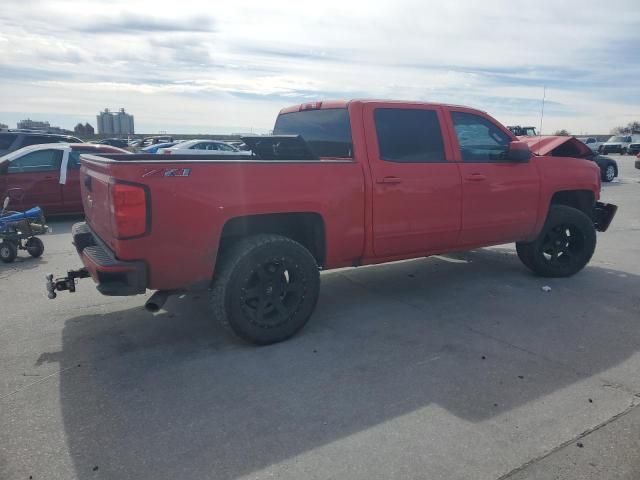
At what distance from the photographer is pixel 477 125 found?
548 cm

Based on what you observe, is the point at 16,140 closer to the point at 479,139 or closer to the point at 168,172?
the point at 168,172

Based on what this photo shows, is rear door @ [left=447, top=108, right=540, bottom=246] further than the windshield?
Yes

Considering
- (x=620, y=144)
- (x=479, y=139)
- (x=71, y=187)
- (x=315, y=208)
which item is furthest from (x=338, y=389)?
(x=620, y=144)

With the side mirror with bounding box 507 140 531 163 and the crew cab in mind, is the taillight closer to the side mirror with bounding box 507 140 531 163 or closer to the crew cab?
the side mirror with bounding box 507 140 531 163

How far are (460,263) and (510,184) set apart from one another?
5.76 ft

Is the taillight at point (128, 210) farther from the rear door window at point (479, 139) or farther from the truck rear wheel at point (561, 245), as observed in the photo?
the truck rear wheel at point (561, 245)

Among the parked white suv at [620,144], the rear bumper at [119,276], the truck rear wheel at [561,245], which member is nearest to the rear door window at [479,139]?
the truck rear wheel at [561,245]

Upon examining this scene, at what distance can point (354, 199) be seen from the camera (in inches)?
175

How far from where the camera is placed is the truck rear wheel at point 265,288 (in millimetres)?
3949

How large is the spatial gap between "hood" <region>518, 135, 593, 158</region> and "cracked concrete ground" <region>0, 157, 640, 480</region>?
1674 mm

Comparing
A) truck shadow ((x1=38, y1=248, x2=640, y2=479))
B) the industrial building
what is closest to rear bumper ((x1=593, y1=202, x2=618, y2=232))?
truck shadow ((x1=38, y1=248, x2=640, y2=479))

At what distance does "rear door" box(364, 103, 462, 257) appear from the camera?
A: 465cm

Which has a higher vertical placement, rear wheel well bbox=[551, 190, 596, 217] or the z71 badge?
the z71 badge

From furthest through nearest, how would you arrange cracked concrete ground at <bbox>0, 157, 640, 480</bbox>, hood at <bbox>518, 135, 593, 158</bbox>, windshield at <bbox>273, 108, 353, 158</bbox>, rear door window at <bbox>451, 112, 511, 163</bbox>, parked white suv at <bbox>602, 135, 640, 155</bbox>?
parked white suv at <bbox>602, 135, 640, 155</bbox>
hood at <bbox>518, 135, 593, 158</bbox>
rear door window at <bbox>451, 112, 511, 163</bbox>
windshield at <bbox>273, 108, 353, 158</bbox>
cracked concrete ground at <bbox>0, 157, 640, 480</bbox>
